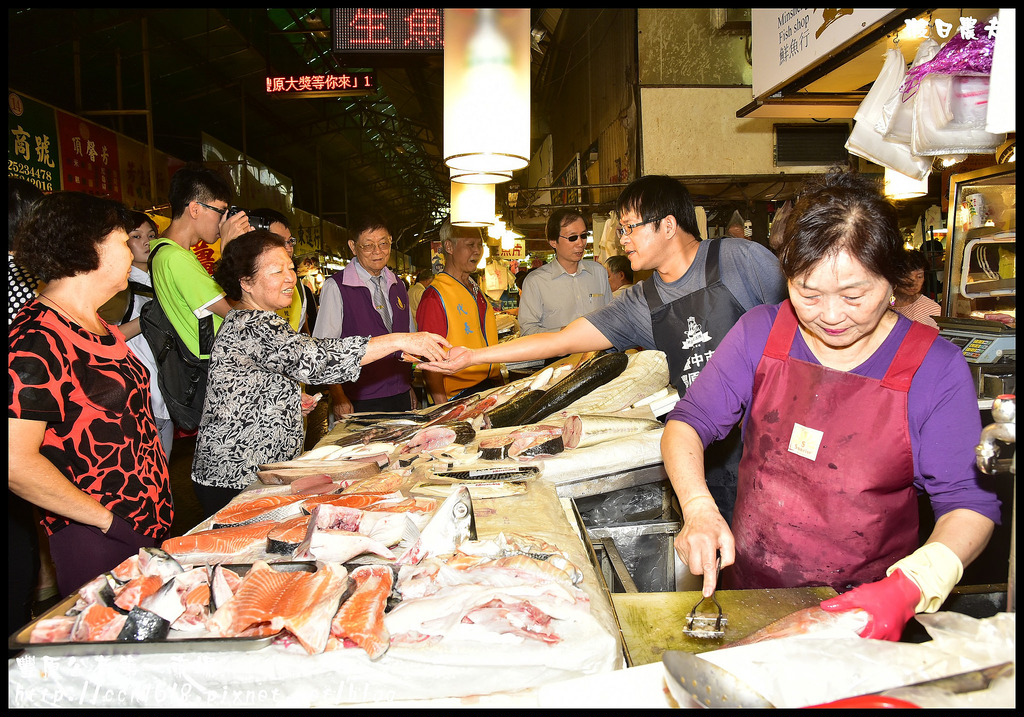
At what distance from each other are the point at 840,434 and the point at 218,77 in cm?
1429

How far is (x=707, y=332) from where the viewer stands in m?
2.97

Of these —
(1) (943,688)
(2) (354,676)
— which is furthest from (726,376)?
(2) (354,676)

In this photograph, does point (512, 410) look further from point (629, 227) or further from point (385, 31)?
point (385, 31)

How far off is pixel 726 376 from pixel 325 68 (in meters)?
15.6

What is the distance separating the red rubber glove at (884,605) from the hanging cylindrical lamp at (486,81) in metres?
2.41

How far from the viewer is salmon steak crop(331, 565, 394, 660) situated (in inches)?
55.8

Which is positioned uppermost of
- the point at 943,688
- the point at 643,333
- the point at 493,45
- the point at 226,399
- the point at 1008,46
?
the point at 493,45

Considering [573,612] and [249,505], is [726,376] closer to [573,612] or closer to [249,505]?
[573,612]

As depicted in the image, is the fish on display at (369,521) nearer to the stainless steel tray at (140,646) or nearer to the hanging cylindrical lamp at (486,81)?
the stainless steel tray at (140,646)

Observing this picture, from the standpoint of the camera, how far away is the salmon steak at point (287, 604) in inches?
56.3

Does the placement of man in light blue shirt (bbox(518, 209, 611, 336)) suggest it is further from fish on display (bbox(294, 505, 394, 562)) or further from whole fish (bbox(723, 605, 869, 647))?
whole fish (bbox(723, 605, 869, 647))

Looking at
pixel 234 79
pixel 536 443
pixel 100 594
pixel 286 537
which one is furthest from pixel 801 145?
pixel 234 79

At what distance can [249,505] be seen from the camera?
239 centimetres

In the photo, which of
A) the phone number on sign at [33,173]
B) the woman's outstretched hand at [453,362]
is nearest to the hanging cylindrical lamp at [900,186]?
the woman's outstretched hand at [453,362]
